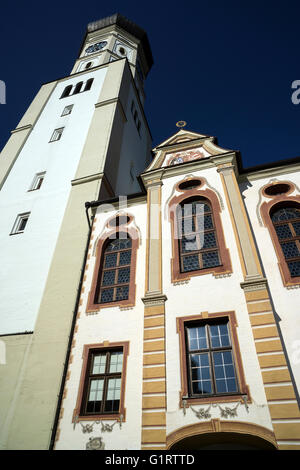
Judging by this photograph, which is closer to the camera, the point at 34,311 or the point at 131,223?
the point at 34,311

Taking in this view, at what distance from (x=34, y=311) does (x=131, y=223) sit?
19.0 feet

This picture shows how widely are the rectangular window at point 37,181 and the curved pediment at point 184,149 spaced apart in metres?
8.61

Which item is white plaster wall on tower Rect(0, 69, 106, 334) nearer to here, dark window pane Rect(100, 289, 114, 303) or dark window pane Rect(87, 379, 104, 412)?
dark window pane Rect(100, 289, 114, 303)

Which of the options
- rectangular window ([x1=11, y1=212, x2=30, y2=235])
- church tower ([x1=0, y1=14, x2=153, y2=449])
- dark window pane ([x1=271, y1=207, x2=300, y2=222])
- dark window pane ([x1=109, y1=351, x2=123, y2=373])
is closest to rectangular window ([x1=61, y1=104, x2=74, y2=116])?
church tower ([x1=0, y1=14, x2=153, y2=449])

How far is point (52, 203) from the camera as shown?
1956 centimetres

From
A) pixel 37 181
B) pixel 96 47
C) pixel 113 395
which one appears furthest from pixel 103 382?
pixel 96 47

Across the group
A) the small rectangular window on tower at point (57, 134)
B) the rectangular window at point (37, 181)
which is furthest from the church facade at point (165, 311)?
the small rectangular window on tower at point (57, 134)

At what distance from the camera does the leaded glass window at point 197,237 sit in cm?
1266

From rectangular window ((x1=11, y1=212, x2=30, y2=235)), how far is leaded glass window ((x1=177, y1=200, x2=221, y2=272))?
996cm

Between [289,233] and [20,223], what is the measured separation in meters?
14.9

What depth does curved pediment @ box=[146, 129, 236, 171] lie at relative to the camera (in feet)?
55.7

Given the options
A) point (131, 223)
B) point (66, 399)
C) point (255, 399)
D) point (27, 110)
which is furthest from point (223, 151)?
point (27, 110)
